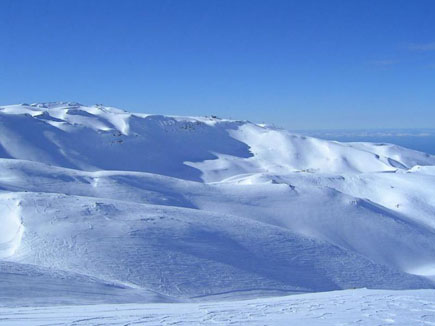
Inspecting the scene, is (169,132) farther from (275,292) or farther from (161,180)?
(275,292)

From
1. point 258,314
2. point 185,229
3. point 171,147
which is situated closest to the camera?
point 258,314

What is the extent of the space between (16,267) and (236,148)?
176 feet

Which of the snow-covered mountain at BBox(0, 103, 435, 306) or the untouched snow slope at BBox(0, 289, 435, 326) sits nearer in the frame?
the untouched snow slope at BBox(0, 289, 435, 326)

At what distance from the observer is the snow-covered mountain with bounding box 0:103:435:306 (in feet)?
47.1

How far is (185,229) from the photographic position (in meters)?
19.0

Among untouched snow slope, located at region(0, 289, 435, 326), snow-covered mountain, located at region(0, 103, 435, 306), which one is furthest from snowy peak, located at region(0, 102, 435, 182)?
untouched snow slope, located at region(0, 289, 435, 326)

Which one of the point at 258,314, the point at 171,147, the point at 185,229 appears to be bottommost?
the point at 258,314

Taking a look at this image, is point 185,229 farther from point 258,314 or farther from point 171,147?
point 171,147

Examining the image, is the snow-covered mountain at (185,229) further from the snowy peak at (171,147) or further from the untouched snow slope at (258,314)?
the untouched snow slope at (258,314)

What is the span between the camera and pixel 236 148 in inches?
2564

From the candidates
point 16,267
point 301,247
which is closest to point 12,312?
point 16,267

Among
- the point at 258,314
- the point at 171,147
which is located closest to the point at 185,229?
the point at 258,314

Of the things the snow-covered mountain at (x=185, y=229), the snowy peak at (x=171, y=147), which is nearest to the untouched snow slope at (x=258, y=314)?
the snow-covered mountain at (x=185, y=229)

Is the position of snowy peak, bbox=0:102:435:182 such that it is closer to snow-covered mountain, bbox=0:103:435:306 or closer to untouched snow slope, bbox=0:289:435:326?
snow-covered mountain, bbox=0:103:435:306
